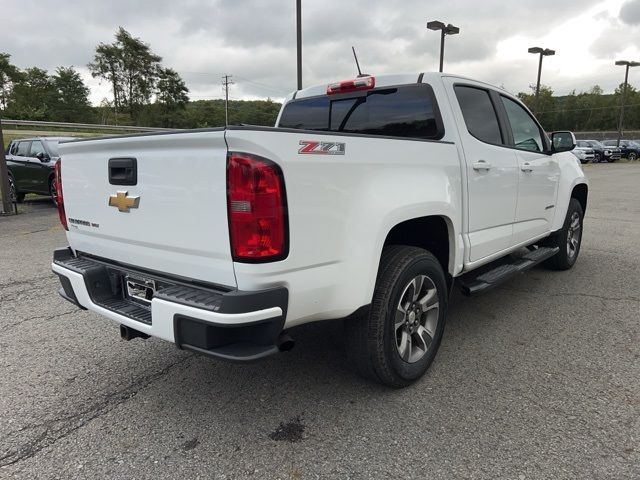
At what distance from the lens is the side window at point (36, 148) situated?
37.6 ft

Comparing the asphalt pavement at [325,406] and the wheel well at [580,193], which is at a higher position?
the wheel well at [580,193]

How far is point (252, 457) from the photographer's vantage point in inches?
92.7

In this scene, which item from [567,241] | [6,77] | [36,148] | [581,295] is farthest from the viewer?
[6,77]

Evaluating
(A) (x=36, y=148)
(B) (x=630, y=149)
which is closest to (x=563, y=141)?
(A) (x=36, y=148)

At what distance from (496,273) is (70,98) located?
60.9 metres

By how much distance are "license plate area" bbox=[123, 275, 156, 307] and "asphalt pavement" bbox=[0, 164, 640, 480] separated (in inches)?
26.5

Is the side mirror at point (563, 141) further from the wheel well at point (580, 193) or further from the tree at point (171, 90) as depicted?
the tree at point (171, 90)

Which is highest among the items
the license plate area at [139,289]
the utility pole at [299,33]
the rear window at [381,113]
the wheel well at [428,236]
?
the utility pole at [299,33]

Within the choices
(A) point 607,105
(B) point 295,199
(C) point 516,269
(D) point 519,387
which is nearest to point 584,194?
(C) point 516,269

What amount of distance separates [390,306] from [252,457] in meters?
1.07

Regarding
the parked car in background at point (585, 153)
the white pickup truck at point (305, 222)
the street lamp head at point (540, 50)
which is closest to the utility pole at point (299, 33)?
the white pickup truck at point (305, 222)

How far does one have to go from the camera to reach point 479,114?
380 centimetres

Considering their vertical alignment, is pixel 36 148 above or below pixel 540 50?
below

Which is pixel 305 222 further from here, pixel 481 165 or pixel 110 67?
pixel 110 67
